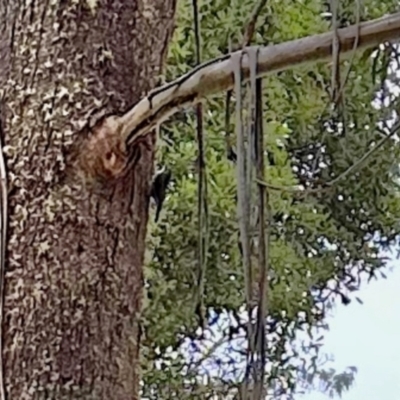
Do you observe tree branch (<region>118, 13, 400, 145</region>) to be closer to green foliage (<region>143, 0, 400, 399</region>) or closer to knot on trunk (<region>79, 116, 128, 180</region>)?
knot on trunk (<region>79, 116, 128, 180</region>)

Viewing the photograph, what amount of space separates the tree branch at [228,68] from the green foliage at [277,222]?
45.2 inches

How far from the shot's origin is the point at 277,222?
7.70ft

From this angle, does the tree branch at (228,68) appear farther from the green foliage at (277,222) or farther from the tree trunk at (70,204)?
the green foliage at (277,222)

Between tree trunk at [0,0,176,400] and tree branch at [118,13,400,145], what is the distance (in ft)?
0.19

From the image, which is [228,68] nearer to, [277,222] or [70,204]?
[70,204]

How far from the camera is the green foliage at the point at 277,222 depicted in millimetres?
2160

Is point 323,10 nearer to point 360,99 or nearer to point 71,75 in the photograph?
point 360,99

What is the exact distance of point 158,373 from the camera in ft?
7.67

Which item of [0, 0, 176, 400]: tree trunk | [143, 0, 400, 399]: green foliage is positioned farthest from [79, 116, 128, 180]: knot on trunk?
[143, 0, 400, 399]: green foliage

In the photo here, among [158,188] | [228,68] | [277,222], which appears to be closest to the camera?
[228,68]

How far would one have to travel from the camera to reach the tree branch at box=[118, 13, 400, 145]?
0.79 metres

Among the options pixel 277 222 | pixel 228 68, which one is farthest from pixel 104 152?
pixel 277 222

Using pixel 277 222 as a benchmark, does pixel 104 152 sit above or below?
below

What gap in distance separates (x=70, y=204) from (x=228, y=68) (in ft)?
0.69
